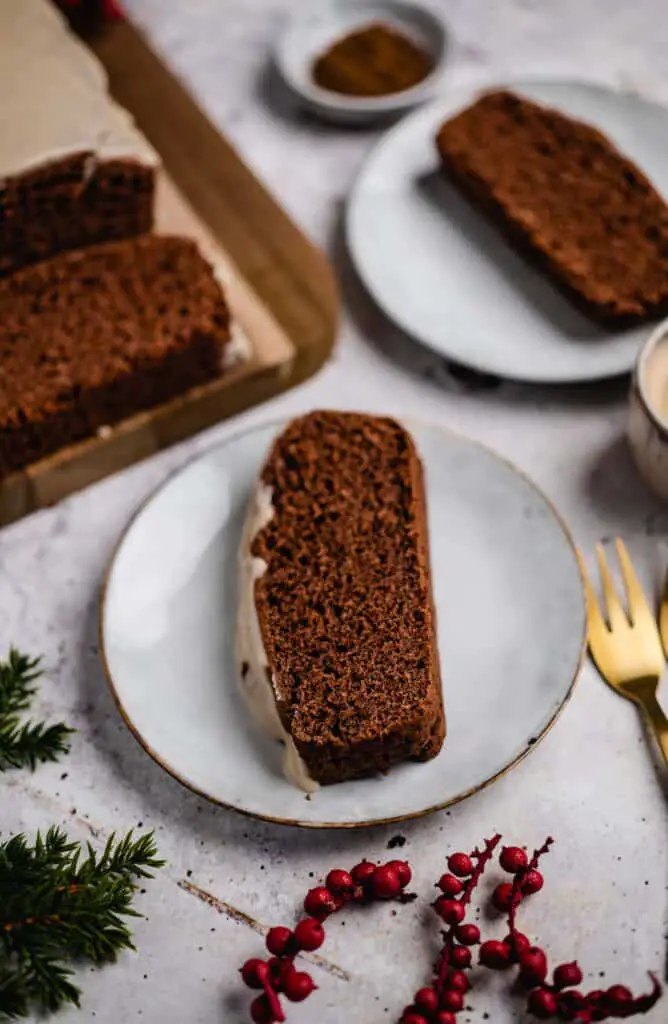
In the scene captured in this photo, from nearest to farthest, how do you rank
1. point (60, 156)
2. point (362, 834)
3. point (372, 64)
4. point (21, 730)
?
1. point (362, 834)
2. point (21, 730)
3. point (60, 156)
4. point (372, 64)

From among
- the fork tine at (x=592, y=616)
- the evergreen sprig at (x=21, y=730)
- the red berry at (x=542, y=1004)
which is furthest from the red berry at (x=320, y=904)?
the fork tine at (x=592, y=616)

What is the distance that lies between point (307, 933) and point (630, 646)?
0.74 metres

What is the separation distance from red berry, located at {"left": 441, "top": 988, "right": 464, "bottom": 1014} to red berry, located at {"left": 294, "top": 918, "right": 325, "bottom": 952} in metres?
0.20

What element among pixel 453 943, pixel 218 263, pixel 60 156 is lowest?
pixel 453 943

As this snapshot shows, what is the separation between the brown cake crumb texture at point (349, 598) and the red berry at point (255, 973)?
0.29 m

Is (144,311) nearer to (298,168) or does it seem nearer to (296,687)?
(298,168)

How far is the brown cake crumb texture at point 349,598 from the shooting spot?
67.8 inches

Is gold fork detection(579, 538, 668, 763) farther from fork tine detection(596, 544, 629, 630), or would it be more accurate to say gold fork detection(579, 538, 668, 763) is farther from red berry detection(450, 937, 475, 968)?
red berry detection(450, 937, 475, 968)

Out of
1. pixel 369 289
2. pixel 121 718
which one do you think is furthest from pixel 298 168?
pixel 121 718

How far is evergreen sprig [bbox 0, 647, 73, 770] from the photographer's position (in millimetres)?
1888

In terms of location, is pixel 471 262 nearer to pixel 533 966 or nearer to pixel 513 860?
pixel 513 860

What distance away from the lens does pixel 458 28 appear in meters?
3.03

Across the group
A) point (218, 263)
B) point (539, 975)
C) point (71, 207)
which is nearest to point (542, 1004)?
point (539, 975)

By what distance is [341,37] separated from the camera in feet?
9.72
